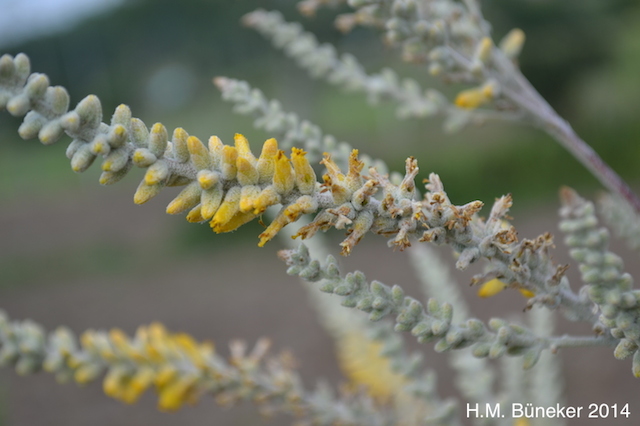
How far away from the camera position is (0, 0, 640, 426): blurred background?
518cm

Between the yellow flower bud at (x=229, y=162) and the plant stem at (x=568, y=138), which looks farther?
the plant stem at (x=568, y=138)

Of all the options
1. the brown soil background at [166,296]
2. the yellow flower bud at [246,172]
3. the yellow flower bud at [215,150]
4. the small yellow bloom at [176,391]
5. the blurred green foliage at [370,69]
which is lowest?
the small yellow bloom at [176,391]

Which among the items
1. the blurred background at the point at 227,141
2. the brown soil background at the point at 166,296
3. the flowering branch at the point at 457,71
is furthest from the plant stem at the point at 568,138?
the blurred background at the point at 227,141

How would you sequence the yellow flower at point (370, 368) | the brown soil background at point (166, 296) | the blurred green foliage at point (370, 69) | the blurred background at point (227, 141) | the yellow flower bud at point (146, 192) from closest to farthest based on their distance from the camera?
the yellow flower bud at point (146, 192) → the yellow flower at point (370, 368) → the brown soil background at point (166, 296) → the blurred background at point (227, 141) → the blurred green foliage at point (370, 69)

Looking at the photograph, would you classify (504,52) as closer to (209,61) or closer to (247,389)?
(247,389)

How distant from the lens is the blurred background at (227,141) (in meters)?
5.18

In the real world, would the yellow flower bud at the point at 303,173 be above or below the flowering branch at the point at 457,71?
below

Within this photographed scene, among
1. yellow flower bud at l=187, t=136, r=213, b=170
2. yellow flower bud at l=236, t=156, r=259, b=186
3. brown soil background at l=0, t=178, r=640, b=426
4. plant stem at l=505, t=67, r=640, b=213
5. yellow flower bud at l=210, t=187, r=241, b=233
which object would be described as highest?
brown soil background at l=0, t=178, r=640, b=426

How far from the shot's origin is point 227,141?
235 inches

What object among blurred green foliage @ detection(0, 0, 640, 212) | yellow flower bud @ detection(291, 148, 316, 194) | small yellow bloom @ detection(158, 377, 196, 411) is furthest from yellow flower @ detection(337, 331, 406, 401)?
blurred green foliage @ detection(0, 0, 640, 212)

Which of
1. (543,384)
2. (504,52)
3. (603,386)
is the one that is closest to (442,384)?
(603,386)

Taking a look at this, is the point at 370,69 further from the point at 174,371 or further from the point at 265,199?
the point at 265,199

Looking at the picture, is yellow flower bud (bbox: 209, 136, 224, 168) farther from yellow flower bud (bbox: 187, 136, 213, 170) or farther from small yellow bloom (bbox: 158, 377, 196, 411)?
small yellow bloom (bbox: 158, 377, 196, 411)

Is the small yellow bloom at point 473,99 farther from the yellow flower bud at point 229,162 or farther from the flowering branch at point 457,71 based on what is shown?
the yellow flower bud at point 229,162
